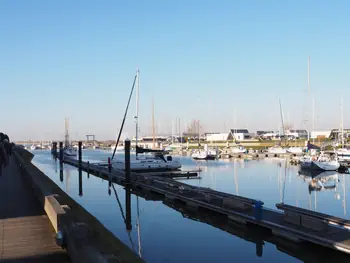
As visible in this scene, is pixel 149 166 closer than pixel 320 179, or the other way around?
pixel 320 179

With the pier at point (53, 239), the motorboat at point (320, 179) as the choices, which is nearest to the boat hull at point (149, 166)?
the motorboat at point (320, 179)

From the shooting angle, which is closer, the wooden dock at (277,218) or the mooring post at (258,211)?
the wooden dock at (277,218)

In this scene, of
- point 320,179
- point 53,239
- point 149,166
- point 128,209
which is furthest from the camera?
point 149,166

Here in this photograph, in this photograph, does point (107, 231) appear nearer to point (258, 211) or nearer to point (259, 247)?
point (259, 247)

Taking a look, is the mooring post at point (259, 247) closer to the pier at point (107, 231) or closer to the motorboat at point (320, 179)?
the pier at point (107, 231)

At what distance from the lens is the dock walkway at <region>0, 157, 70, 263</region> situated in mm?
8956

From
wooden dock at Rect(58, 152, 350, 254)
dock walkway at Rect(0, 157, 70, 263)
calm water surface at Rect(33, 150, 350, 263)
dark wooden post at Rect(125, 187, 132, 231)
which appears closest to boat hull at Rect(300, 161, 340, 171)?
calm water surface at Rect(33, 150, 350, 263)

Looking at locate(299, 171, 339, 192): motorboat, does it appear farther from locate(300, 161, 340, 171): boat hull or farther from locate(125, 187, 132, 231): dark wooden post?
locate(125, 187, 132, 231): dark wooden post

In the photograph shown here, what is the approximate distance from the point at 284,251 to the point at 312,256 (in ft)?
4.32

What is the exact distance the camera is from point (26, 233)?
11.1 metres

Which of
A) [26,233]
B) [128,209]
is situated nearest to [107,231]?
[26,233]

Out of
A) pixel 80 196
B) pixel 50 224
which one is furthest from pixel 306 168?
pixel 50 224

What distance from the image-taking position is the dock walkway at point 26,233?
8956 mm

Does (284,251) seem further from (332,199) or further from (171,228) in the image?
(332,199)
